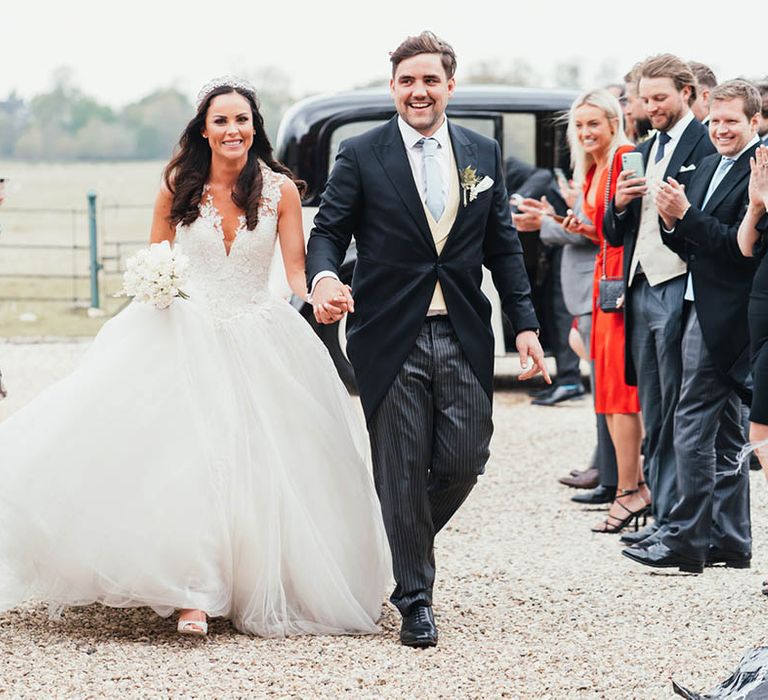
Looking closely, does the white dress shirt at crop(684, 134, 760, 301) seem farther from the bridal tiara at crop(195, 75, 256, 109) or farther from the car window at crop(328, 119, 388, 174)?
the car window at crop(328, 119, 388, 174)

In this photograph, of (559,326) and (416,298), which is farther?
(559,326)

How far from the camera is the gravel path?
4.03 meters

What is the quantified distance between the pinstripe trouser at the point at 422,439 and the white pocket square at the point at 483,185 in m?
0.48

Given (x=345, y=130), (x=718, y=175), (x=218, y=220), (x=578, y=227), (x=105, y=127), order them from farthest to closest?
(x=105, y=127)
(x=345, y=130)
(x=578, y=227)
(x=718, y=175)
(x=218, y=220)

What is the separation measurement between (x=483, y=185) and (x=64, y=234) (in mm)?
29501

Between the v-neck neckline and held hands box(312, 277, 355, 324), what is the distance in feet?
2.60

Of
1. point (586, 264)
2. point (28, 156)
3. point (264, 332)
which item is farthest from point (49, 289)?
point (28, 156)

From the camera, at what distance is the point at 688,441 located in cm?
545

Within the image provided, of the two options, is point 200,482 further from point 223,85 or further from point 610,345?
point 610,345

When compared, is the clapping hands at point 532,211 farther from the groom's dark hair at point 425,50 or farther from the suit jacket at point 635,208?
the groom's dark hair at point 425,50

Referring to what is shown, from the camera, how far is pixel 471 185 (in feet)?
15.1

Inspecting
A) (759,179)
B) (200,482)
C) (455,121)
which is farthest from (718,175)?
(455,121)

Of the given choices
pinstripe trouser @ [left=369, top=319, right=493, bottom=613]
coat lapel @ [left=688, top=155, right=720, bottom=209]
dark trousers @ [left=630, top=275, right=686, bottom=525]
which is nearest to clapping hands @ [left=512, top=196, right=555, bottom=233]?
dark trousers @ [left=630, top=275, right=686, bottom=525]

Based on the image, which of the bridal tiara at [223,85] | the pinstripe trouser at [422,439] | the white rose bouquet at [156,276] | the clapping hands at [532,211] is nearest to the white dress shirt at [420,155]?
the pinstripe trouser at [422,439]
